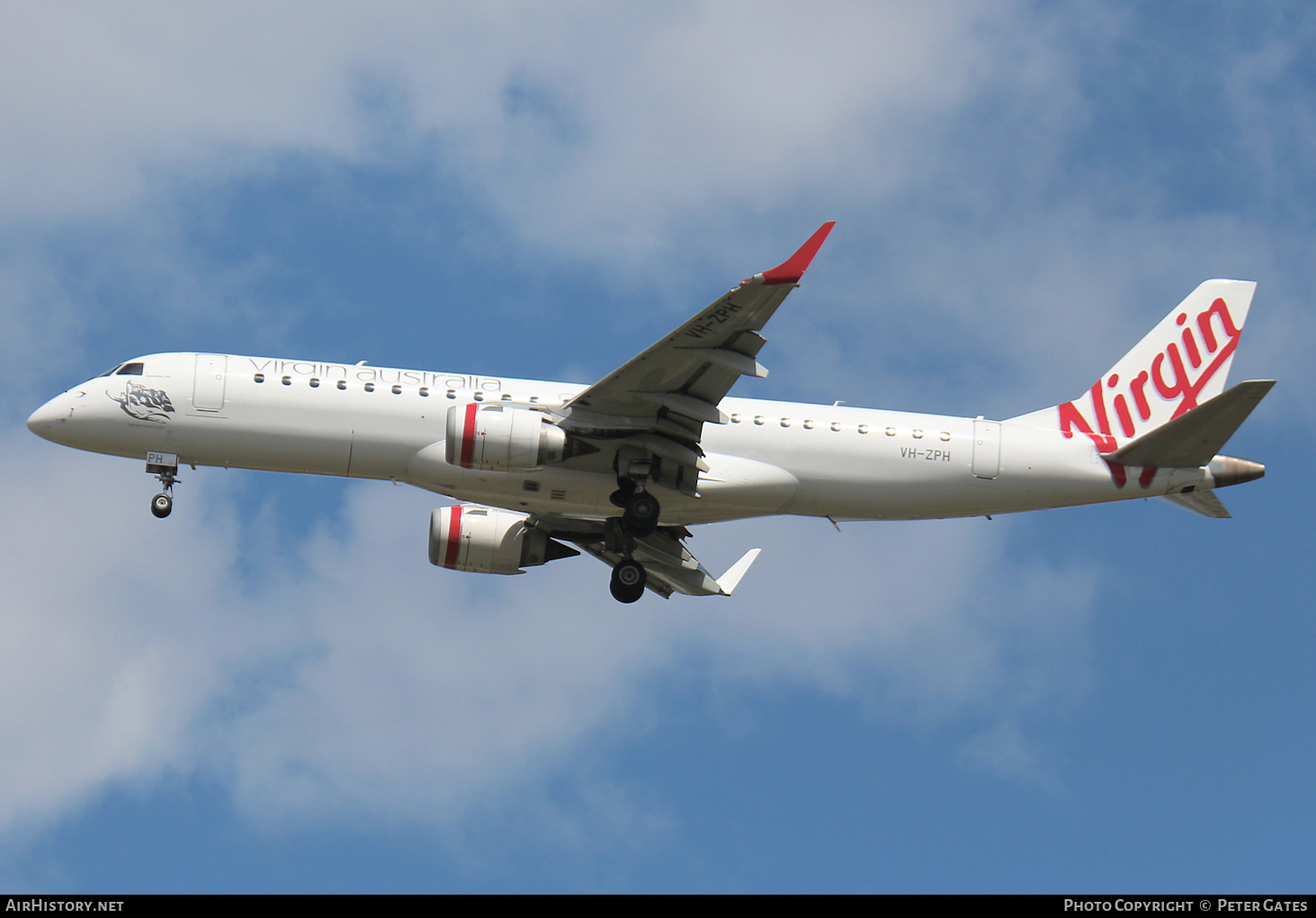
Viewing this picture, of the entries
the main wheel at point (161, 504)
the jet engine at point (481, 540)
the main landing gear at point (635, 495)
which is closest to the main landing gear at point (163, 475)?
the main wheel at point (161, 504)

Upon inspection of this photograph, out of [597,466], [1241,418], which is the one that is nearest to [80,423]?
[597,466]

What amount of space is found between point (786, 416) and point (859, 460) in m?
2.05

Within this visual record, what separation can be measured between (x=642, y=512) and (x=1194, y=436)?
1302 centimetres

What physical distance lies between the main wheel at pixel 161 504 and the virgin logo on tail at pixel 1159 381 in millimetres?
22149

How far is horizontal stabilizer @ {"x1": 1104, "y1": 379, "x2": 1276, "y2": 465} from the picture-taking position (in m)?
31.7

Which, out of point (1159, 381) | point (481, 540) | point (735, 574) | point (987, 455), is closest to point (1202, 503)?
point (1159, 381)

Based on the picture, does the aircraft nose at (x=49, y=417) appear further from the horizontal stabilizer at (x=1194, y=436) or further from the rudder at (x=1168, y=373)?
the horizontal stabilizer at (x=1194, y=436)

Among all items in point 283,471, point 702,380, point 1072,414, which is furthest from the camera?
point 1072,414

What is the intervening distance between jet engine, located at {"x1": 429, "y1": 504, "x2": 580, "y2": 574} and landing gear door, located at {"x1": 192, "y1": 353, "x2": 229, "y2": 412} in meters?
7.01

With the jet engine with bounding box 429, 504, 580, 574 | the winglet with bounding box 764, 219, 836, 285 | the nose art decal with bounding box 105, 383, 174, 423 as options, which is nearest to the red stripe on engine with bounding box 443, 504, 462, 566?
the jet engine with bounding box 429, 504, 580, 574

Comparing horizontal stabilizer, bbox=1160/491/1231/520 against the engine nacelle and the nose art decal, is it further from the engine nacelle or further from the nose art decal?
the nose art decal

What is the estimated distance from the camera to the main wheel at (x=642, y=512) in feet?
109

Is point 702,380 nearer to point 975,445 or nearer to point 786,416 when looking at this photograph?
point 786,416

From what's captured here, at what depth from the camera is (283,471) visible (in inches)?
1337
